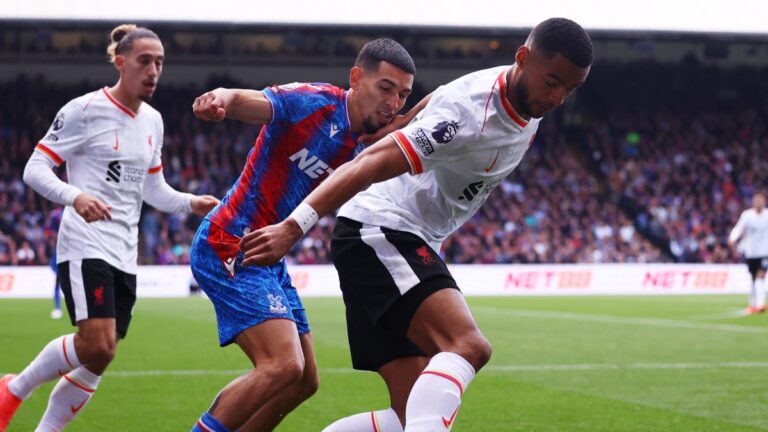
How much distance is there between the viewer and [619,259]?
99.8 feet

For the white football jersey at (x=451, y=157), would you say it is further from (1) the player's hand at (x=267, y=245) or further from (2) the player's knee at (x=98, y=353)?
(2) the player's knee at (x=98, y=353)

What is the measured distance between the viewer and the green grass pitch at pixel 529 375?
24.1ft

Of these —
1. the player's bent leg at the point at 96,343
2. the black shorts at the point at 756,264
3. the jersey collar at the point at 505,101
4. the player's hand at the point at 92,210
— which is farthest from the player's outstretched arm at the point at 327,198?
the black shorts at the point at 756,264

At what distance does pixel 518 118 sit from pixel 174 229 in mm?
25138

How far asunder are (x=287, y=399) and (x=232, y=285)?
651mm

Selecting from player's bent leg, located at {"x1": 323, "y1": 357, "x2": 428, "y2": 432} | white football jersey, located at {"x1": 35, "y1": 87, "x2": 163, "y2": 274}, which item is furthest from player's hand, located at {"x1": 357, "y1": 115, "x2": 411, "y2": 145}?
white football jersey, located at {"x1": 35, "y1": 87, "x2": 163, "y2": 274}

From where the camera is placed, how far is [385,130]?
4.88 meters

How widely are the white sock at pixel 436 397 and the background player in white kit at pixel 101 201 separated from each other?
8.04 ft

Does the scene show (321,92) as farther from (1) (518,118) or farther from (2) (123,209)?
(2) (123,209)

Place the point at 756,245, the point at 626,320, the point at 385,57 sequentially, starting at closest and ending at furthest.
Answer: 1. the point at 385,57
2. the point at 626,320
3. the point at 756,245

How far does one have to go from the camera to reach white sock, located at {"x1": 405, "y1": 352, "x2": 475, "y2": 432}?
3992 millimetres

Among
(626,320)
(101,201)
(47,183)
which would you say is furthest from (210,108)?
(626,320)

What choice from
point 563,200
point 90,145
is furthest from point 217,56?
point 90,145

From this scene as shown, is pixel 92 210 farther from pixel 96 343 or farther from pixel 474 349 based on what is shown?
pixel 474 349
